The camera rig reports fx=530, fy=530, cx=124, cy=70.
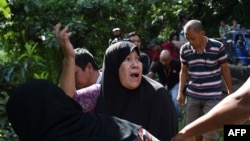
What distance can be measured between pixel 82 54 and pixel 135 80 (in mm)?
1115

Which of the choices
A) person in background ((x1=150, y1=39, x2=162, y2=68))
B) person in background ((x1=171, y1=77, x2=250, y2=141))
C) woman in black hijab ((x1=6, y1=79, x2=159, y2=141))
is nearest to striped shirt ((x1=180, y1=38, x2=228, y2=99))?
person in background ((x1=150, y1=39, x2=162, y2=68))

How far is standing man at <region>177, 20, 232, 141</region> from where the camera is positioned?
6.20 m

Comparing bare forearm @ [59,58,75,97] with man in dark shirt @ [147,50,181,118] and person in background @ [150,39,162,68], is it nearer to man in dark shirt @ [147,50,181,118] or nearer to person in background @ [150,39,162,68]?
man in dark shirt @ [147,50,181,118]

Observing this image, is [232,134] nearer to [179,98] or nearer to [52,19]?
[179,98]

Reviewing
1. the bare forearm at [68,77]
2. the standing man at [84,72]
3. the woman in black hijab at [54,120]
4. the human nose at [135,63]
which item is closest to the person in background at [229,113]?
the woman in black hijab at [54,120]

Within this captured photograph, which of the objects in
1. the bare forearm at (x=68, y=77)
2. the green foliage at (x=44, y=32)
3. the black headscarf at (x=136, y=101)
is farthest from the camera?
the green foliage at (x=44, y=32)

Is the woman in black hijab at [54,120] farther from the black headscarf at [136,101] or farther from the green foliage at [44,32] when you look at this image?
the green foliage at [44,32]

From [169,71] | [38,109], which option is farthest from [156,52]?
[38,109]

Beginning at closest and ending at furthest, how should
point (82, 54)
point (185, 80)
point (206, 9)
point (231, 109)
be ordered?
1. point (231, 109)
2. point (82, 54)
3. point (185, 80)
4. point (206, 9)

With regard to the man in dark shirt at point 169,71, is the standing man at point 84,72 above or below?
above

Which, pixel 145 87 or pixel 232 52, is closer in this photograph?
pixel 145 87

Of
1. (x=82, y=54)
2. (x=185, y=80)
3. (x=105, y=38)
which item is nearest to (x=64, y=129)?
(x=82, y=54)

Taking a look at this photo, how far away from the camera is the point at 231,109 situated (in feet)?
9.33

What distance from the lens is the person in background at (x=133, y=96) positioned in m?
3.60
